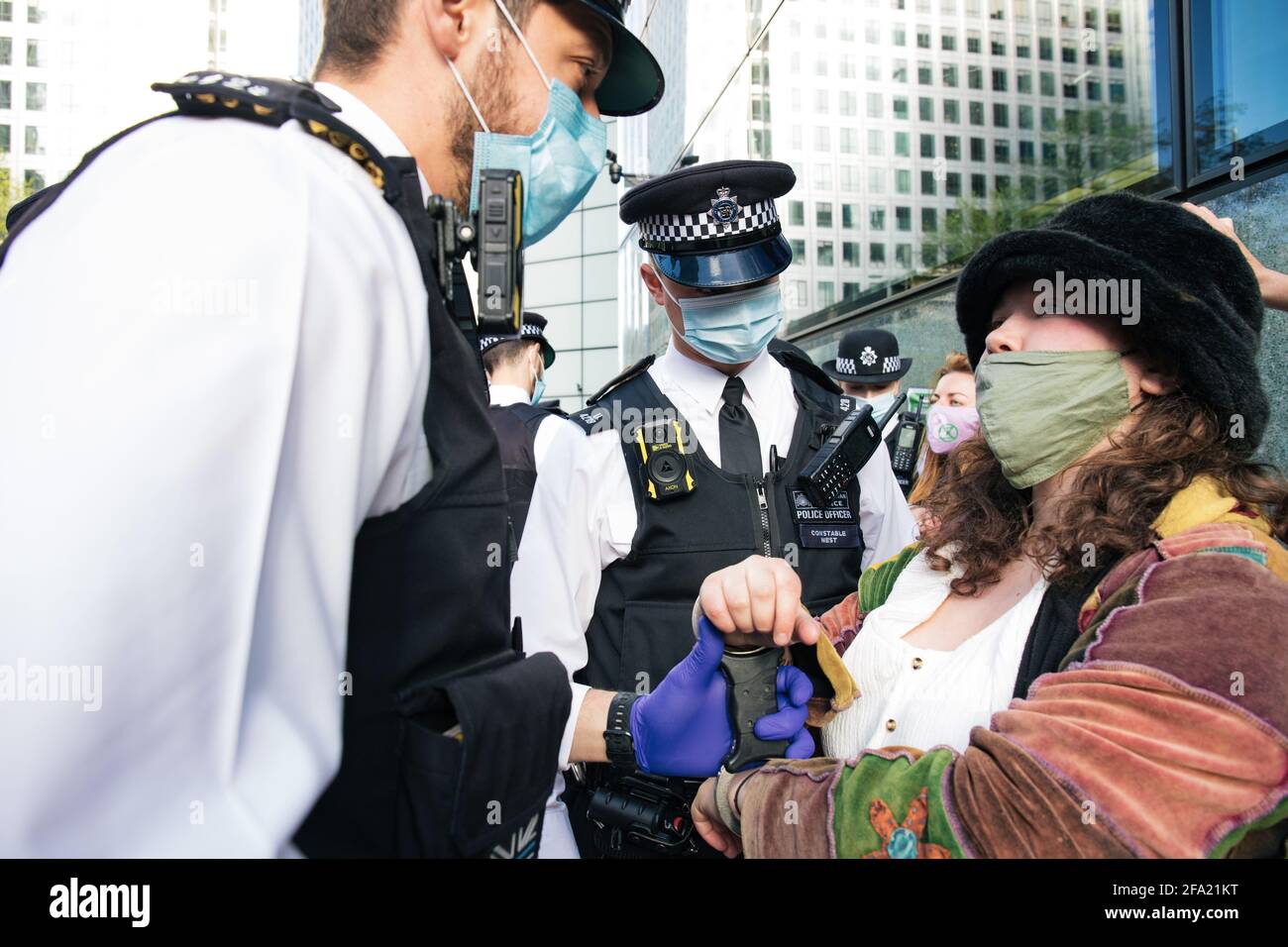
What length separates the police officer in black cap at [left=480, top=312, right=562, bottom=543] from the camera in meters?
2.55

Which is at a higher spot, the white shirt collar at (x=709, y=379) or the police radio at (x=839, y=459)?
the white shirt collar at (x=709, y=379)

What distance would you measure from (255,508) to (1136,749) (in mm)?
1203

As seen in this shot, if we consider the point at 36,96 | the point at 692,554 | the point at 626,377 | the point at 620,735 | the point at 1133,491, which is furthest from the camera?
the point at 36,96

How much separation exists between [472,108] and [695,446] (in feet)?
4.44

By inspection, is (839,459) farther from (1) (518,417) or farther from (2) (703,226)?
(1) (518,417)

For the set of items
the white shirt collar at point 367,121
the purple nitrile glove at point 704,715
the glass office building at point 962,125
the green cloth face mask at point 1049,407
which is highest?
the glass office building at point 962,125

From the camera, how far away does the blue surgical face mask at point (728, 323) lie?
8.86 ft

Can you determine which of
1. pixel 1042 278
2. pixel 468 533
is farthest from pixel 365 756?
pixel 1042 278

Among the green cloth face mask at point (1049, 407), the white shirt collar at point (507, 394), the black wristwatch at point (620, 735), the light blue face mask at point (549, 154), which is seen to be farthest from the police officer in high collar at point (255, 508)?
the white shirt collar at point (507, 394)

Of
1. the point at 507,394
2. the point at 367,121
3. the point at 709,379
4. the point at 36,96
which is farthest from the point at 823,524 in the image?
the point at 36,96

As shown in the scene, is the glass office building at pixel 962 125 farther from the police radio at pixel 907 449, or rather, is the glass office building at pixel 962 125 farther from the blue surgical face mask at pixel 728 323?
the blue surgical face mask at pixel 728 323

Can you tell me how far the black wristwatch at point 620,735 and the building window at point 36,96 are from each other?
962 inches

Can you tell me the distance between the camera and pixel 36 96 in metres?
20.3

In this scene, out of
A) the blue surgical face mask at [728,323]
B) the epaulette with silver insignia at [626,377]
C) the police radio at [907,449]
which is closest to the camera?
the blue surgical face mask at [728,323]
